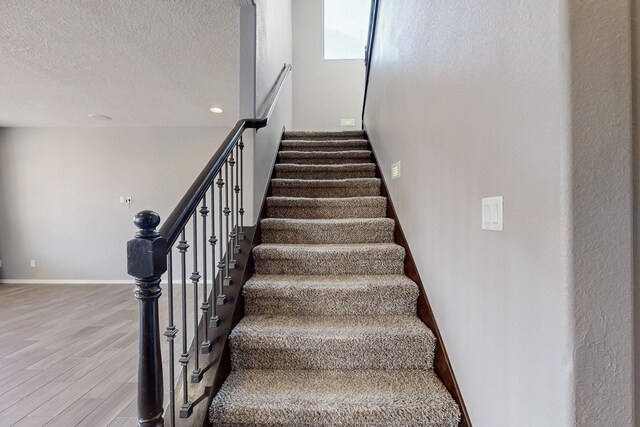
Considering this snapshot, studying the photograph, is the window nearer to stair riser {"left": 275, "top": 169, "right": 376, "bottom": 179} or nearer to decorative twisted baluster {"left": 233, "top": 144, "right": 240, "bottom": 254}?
stair riser {"left": 275, "top": 169, "right": 376, "bottom": 179}

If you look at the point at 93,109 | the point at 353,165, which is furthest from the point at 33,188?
the point at 353,165

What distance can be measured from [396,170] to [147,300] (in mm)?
1709

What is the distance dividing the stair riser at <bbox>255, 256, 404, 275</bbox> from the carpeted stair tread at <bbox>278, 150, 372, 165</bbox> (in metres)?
1.46

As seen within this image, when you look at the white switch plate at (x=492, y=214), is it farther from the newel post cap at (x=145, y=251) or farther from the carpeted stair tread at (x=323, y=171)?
the carpeted stair tread at (x=323, y=171)

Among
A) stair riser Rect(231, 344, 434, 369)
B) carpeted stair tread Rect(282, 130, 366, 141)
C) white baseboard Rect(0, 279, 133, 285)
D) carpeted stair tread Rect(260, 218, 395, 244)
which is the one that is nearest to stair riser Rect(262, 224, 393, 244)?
carpeted stair tread Rect(260, 218, 395, 244)

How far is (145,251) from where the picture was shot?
82 centimetres

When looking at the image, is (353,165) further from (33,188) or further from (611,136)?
(33,188)

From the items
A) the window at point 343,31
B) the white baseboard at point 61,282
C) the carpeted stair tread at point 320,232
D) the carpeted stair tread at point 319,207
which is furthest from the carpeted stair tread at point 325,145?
the white baseboard at point 61,282

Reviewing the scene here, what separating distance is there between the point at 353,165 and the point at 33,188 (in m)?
5.38

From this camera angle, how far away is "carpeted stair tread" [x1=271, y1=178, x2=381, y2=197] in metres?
2.61

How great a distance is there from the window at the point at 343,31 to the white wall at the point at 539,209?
13.6ft

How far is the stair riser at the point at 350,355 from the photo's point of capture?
1392 mm

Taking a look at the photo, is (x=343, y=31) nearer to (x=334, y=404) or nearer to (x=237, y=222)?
(x=237, y=222)

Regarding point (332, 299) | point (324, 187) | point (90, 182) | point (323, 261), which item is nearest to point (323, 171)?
point (324, 187)
